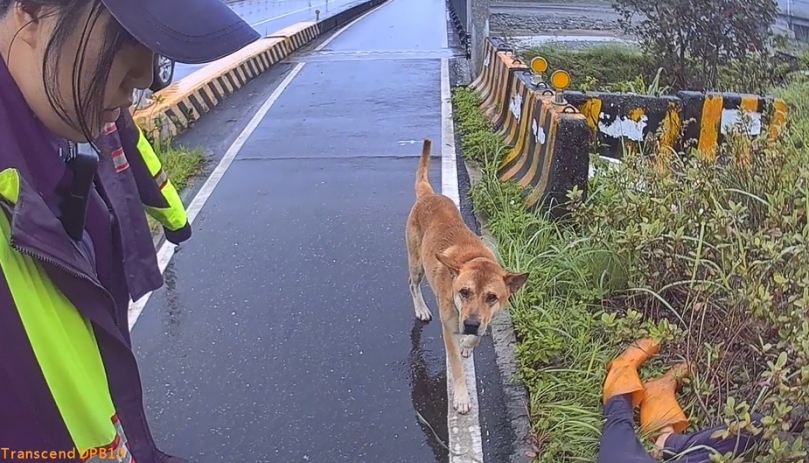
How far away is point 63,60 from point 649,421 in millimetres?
2851

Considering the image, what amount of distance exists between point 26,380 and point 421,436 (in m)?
2.81

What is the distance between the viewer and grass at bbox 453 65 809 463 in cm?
291

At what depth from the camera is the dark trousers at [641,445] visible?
2.82 metres

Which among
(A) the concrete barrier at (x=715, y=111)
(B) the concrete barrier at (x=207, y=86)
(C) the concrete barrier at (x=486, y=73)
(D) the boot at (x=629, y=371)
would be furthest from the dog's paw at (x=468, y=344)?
(C) the concrete barrier at (x=486, y=73)

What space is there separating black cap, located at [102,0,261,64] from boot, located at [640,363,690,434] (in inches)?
104

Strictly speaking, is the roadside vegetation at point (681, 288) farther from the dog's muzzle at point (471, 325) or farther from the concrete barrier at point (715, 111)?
the concrete barrier at point (715, 111)

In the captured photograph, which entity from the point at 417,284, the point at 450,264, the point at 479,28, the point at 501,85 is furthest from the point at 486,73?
the point at 450,264

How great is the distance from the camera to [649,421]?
3260mm

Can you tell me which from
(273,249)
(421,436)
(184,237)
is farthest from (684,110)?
(184,237)

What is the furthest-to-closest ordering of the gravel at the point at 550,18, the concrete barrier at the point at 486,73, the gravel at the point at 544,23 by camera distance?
1. the gravel at the point at 550,18
2. the gravel at the point at 544,23
3. the concrete barrier at the point at 486,73

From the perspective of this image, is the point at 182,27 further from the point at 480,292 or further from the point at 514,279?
the point at 514,279

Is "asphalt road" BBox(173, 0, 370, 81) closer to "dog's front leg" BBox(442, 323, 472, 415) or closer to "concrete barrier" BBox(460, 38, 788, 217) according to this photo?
"concrete barrier" BBox(460, 38, 788, 217)

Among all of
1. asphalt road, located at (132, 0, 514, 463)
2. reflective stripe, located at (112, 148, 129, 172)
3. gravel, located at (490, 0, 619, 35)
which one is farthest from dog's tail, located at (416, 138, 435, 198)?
gravel, located at (490, 0, 619, 35)

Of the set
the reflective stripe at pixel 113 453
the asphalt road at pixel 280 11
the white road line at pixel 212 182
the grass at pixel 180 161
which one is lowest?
the asphalt road at pixel 280 11
